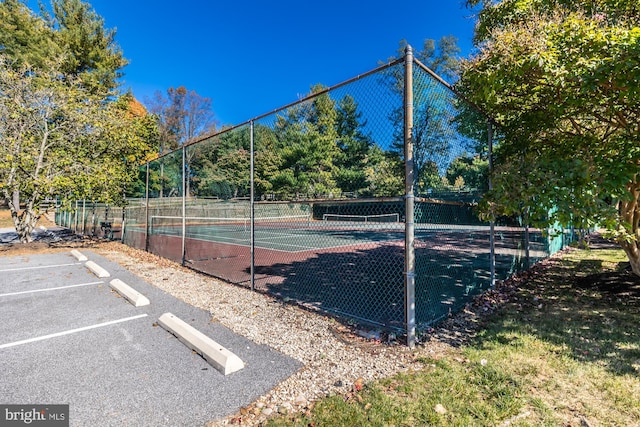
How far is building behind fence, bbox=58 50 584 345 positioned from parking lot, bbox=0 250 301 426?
1.39 metres

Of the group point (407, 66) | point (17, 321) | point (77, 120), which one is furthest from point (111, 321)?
point (77, 120)

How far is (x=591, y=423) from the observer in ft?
6.00

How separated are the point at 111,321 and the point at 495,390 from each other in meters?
4.11

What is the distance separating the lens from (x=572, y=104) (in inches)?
124

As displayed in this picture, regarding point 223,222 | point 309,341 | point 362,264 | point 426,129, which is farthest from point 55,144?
point 426,129

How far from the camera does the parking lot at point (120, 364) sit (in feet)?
6.88

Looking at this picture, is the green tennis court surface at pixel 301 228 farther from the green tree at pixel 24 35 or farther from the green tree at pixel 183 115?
the green tree at pixel 183 115

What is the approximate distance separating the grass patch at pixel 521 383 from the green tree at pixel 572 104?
101cm

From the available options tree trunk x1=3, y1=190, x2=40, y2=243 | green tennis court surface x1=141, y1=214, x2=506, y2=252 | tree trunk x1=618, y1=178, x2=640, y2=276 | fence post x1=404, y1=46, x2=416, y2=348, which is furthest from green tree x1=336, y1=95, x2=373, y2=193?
tree trunk x1=3, y1=190, x2=40, y2=243

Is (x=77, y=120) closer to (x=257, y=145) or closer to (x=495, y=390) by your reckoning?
(x=257, y=145)

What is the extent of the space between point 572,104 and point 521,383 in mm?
2782

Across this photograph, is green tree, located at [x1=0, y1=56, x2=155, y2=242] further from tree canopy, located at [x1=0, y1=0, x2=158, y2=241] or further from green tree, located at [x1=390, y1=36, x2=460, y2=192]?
green tree, located at [x1=390, y1=36, x2=460, y2=192]

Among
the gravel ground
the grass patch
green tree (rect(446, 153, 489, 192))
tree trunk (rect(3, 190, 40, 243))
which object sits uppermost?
green tree (rect(446, 153, 489, 192))

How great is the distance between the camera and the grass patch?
6.27ft
